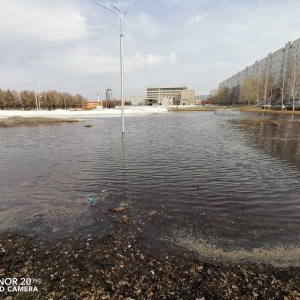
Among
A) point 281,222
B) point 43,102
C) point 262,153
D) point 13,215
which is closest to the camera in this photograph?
point 281,222

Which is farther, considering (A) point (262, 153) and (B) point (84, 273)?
(A) point (262, 153)

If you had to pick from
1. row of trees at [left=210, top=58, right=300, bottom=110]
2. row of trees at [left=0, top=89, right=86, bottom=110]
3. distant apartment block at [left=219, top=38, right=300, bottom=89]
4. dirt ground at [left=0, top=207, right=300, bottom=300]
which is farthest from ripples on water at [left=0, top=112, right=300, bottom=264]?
row of trees at [left=0, top=89, right=86, bottom=110]

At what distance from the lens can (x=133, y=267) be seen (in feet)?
14.3

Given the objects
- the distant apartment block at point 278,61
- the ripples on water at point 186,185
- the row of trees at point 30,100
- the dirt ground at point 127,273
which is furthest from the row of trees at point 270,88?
the row of trees at point 30,100

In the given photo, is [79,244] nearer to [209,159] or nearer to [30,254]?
[30,254]

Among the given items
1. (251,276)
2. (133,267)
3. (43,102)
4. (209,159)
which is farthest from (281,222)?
(43,102)

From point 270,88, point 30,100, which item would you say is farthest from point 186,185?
point 30,100

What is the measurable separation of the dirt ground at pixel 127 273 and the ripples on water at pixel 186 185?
0.90 meters

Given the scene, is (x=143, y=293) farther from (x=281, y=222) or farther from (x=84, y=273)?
(x=281, y=222)

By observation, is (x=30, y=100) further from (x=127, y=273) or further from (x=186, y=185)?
(x=127, y=273)

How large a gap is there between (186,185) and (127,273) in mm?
5317

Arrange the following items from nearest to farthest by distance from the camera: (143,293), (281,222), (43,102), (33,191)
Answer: (143,293)
(281,222)
(33,191)
(43,102)

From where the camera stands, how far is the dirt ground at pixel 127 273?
12.2 feet

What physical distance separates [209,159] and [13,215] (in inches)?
399
